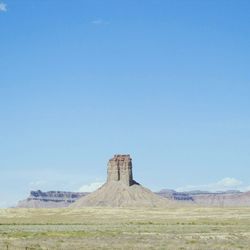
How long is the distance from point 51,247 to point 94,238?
9980 millimetres

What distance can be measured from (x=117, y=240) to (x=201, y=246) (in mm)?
8090

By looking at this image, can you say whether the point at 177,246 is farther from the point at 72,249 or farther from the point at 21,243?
the point at 21,243

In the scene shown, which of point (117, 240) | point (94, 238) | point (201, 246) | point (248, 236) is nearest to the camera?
point (201, 246)

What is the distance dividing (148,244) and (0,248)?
1106 cm

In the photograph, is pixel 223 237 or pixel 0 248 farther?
pixel 223 237

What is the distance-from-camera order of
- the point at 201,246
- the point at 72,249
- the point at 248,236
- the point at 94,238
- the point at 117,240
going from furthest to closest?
the point at 248,236 → the point at 94,238 → the point at 117,240 → the point at 201,246 → the point at 72,249

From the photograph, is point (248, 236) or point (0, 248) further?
point (248, 236)

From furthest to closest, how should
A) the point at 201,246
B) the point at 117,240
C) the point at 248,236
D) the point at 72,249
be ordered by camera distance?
the point at 248,236 < the point at 117,240 < the point at 201,246 < the point at 72,249

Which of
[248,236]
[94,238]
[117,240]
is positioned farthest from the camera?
[248,236]

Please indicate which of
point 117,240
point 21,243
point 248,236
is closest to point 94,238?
point 117,240

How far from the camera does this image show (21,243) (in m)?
47.0

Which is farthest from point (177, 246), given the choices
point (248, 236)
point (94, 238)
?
point (248, 236)

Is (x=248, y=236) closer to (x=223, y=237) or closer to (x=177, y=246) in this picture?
(x=223, y=237)

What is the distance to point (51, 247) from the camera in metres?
43.4
